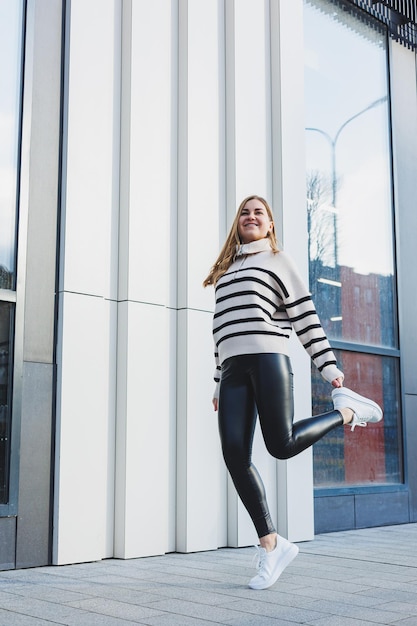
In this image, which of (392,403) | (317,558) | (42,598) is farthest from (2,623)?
(392,403)

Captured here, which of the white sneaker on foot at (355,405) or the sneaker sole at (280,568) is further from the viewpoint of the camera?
the white sneaker on foot at (355,405)

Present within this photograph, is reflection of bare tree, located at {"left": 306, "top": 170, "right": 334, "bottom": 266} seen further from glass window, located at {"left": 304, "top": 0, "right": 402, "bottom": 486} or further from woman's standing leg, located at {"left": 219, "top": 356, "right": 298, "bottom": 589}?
woman's standing leg, located at {"left": 219, "top": 356, "right": 298, "bottom": 589}

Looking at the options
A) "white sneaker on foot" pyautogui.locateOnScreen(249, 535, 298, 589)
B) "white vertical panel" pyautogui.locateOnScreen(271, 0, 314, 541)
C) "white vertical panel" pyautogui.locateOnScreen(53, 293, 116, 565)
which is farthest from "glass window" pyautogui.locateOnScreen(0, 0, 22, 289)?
"white vertical panel" pyautogui.locateOnScreen(271, 0, 314, 541)

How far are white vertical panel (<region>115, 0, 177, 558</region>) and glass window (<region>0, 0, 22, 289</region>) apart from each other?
0.77m

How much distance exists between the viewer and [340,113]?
8.02m

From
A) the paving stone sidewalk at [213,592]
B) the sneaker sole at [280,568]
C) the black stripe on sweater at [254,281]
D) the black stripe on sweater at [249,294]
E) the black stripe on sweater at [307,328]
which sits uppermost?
the black stripe on sweater at [254,281]

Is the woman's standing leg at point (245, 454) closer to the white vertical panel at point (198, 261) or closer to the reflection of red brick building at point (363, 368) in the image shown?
the white vertical panel at point (198, 261)

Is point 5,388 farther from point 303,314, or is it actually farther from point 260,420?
point 303,314

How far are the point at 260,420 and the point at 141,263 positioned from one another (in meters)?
1.68

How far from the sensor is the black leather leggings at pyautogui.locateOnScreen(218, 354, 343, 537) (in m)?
4.18

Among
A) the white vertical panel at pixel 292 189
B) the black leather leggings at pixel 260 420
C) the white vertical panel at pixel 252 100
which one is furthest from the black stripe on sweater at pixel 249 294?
the white vertical panel at pixel 292 189

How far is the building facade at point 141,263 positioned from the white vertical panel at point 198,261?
0.01 metres

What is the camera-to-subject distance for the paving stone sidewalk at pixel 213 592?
336cm

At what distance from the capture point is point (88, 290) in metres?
5.21
